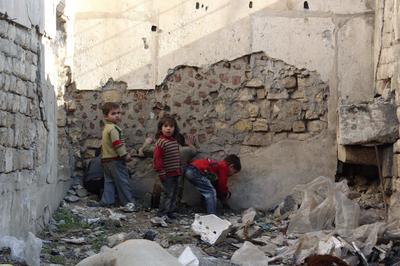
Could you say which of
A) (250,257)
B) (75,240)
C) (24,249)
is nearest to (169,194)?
(75,240)

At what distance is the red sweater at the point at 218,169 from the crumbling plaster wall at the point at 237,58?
29cm

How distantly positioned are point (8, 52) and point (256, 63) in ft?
10.9

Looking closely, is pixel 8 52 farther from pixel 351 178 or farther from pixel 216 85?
pixel 351 178

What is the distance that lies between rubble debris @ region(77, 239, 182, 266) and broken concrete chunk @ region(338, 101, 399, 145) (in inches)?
134

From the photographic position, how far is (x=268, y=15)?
24.6 ft

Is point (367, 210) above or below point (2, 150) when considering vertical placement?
below

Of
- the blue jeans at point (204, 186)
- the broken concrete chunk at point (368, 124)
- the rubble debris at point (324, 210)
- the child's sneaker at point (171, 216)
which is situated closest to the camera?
the rubble debris at point (324, 210)

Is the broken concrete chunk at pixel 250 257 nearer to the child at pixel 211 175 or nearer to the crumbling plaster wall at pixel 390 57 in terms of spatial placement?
the crumbling plaster wall at pixel 390 57

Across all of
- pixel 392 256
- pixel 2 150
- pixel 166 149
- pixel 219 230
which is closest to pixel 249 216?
pixel 219 230

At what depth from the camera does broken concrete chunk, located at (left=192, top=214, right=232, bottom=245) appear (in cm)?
565

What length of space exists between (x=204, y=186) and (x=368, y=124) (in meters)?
1.83

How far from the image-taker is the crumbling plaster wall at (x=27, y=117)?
4789 mm

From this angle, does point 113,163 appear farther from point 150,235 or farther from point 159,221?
point 150,235

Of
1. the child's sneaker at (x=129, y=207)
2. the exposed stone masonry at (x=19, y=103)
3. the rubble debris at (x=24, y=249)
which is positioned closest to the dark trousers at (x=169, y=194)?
the child's sneaker at (x=129, y=207)
